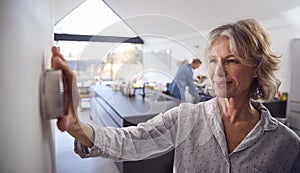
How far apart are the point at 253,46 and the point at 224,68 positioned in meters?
0.12

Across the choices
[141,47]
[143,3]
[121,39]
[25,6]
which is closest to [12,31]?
[25,6]

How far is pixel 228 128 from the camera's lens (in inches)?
27.8

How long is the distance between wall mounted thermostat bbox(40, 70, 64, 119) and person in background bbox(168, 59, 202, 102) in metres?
0.52

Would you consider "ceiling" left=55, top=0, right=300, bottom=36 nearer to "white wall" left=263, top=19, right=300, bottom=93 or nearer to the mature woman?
"white wall" left=263, top=19, right=300, bottom=93

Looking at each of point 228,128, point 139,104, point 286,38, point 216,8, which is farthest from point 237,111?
point 286,38

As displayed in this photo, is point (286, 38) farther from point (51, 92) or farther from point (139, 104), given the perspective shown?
point (51, 92)

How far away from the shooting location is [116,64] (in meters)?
0.59

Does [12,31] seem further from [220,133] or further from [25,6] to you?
[220,133]

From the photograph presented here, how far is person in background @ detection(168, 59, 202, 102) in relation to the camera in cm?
73

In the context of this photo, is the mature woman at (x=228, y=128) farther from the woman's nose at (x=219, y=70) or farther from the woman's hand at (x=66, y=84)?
the woman's hand at (x=66, y=84)

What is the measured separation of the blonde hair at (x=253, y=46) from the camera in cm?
57

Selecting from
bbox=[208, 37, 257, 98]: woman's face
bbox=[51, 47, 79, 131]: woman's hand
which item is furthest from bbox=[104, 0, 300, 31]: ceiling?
bbox=[51, 47, 79, 131]: woman's hand

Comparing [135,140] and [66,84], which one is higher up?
[66,84]

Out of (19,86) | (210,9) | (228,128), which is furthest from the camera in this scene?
(210,9)
